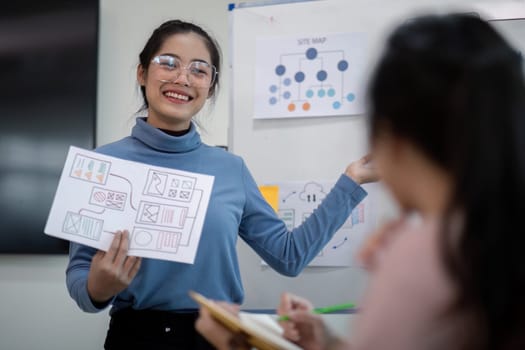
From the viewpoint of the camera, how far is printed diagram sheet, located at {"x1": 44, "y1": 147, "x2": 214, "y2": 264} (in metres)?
1.02

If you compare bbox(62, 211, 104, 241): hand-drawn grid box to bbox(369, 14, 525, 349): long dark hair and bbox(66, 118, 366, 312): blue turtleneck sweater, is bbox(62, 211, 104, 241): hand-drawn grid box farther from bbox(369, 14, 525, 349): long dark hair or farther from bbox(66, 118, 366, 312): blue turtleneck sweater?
bbox(369, 14, 525, 349): long dark hair

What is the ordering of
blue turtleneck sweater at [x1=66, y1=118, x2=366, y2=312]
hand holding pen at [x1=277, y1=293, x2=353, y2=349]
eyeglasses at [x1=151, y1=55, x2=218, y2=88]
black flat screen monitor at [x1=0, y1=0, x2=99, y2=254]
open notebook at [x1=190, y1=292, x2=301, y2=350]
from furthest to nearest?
black flat screen monitor at [x1=0, y1=0, x2=99, y2=254], eyeglasses at [x1=151, y1=55, x2=218, y2=88], blue turtleneck sweater at [x1=66, y1=118, x2=366, y2=312], hand holding pen at [x1=277, y1=293, x2=353, y2=349], open notebook at [x1=190, y1=292, x2=301, y2=350]

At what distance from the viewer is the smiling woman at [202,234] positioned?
1051mm

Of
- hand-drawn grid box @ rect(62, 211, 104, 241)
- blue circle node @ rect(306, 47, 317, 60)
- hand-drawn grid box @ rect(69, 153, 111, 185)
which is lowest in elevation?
hand-drawn grid box @ rect(62, 211, 104, 241)

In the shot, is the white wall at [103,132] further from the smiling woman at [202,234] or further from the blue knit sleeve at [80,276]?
the blue knit sleeve at [80,276]

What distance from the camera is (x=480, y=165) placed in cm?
42

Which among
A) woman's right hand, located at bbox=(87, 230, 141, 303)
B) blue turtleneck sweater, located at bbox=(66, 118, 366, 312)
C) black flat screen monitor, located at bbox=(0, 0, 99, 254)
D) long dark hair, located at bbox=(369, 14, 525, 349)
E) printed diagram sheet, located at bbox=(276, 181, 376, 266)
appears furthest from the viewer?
black flat screen monitor, located at bbox=(0, 0, 99, 254)

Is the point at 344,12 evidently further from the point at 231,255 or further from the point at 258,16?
the point at 231,255

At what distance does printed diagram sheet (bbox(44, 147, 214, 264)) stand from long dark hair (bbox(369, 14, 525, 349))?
674 millimetres

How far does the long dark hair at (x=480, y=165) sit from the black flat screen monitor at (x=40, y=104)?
1928mm

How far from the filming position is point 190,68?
126 cm

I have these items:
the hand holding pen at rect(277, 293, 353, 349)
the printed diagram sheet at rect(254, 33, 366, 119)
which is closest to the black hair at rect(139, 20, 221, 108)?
the printed diagram sheet at rect(254, 33, 366, 119)

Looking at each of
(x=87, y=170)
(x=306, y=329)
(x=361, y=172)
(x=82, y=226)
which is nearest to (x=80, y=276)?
(x=82, y=226)

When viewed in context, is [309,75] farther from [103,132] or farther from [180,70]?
[103,132]
